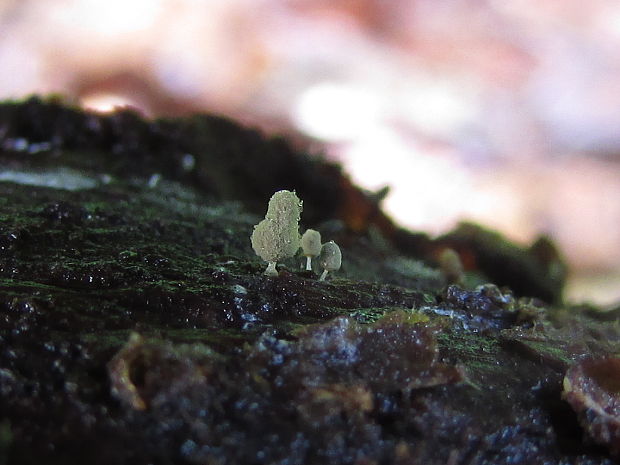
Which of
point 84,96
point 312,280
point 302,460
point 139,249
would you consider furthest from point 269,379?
point 84,96

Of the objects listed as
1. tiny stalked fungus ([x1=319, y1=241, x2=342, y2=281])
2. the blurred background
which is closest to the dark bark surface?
tiny stalked fungus ([x1=319, y1=241, x2=342, y2=281])

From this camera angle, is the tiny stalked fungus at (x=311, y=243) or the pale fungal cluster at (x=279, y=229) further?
the tiny stalked fungus at (x=311, y=243)

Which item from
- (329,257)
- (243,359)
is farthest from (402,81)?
(243,359)

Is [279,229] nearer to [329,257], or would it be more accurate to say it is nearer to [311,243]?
[311,243]

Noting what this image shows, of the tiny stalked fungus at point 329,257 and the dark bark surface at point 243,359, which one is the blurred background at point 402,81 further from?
the tiny stalked fungus at point 329,257

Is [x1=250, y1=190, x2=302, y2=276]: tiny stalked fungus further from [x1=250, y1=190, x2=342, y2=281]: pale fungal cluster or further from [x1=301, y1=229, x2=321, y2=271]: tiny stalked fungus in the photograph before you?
[x1=301, y1=229, x2=321, y2=271]: tiny stalked fungus

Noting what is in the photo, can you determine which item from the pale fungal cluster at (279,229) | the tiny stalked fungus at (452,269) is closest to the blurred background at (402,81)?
the tiny stalked fungus at (452,269)
